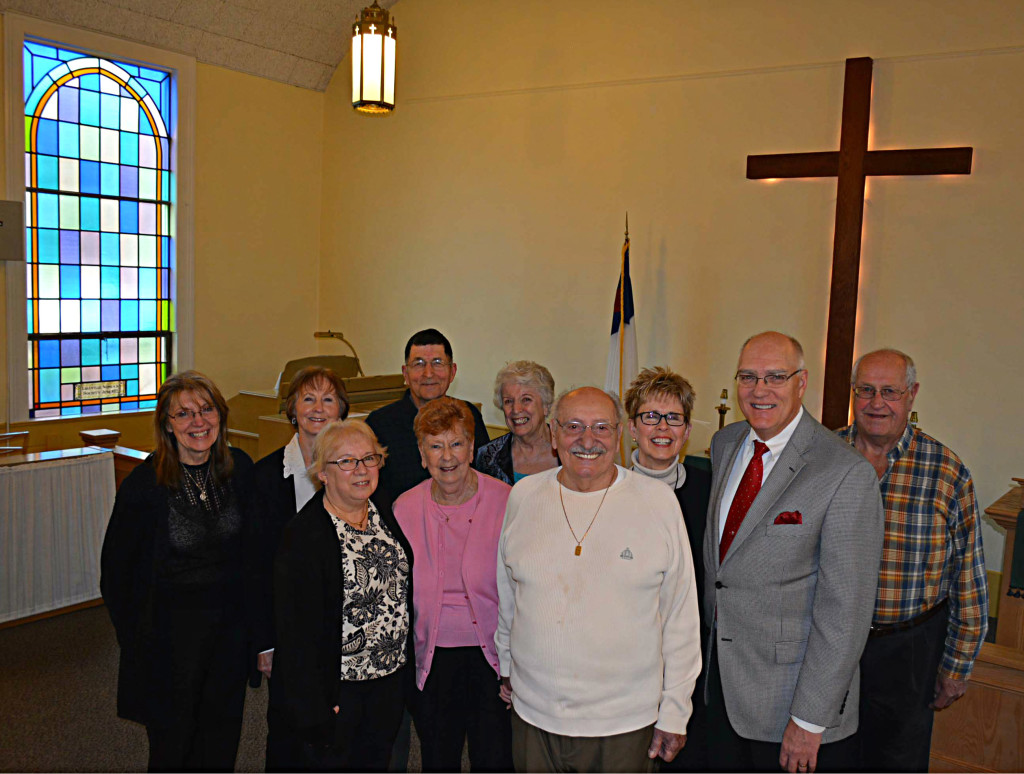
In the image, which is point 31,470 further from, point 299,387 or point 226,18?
point 226,18

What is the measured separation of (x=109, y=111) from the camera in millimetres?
6797

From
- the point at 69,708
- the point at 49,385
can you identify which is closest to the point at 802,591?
the point at 69,708

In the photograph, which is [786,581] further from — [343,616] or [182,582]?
[182,582]

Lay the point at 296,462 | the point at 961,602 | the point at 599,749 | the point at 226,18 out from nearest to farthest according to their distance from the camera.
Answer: the point at 599,749 → the point at 961,602 → the point at 296,462 → the point at 226,18

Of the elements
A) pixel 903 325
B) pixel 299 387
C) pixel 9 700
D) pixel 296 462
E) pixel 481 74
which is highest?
pixel 481 74

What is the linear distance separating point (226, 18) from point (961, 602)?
6.76 meters

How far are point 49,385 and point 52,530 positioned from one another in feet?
8.71

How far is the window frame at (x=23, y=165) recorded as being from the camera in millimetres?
6008

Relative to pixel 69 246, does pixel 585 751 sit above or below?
below

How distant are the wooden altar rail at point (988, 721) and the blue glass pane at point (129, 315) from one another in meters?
6.45

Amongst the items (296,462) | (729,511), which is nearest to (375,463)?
(296,462)

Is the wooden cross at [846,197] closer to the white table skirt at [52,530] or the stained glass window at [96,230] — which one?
the white table skirt at [52,530]

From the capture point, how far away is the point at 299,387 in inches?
109

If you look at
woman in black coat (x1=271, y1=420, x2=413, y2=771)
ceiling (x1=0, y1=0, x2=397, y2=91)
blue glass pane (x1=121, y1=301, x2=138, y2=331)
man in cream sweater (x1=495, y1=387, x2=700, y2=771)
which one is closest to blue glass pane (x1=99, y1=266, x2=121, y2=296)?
blue glass pane (x1=121, y1=301, x2=138, y2=331)
